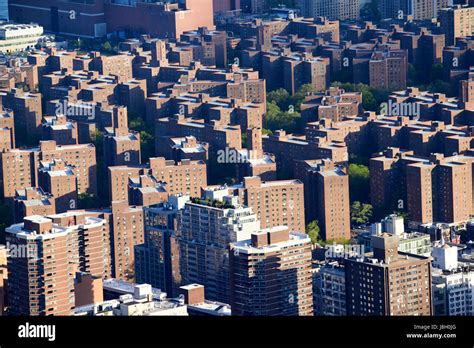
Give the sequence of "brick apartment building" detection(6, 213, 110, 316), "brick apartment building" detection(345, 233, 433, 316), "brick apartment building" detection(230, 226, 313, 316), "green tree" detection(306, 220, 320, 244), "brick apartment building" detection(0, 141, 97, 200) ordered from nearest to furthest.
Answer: "brick apartment building" detection(345, 233, 433, 316) → "brick apartment building" detection(6, 213, 110, 316) → "brick apartment building" detection(230, 226, 313, 316) → "green tree" detection(306, 220, 320, 244) → "brick apartment building" detection(0, 141, 97, 200)

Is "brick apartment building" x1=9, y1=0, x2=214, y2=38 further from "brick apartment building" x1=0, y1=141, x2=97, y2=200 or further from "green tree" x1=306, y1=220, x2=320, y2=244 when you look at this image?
"green tree" x1=306, y1=220, x2=320, y2=244

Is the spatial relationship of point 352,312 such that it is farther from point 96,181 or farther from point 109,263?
point 96,181

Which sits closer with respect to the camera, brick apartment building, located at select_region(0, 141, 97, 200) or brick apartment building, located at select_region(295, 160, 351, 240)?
brick apartment building, located at select_region(295, 160, 351, 240)

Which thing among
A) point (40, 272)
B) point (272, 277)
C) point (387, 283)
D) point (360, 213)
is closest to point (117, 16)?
point (360, 213)

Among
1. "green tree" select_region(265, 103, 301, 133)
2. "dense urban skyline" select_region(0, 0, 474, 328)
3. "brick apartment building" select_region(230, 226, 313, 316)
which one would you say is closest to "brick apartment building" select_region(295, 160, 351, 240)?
"dense urban skyline" select_region(0, 0, 474, 328)

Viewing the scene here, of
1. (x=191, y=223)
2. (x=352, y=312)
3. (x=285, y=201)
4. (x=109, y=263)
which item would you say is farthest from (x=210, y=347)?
(x=285, y=201)

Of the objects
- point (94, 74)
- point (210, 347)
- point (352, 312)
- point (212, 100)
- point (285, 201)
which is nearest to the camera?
point (210, 347)
